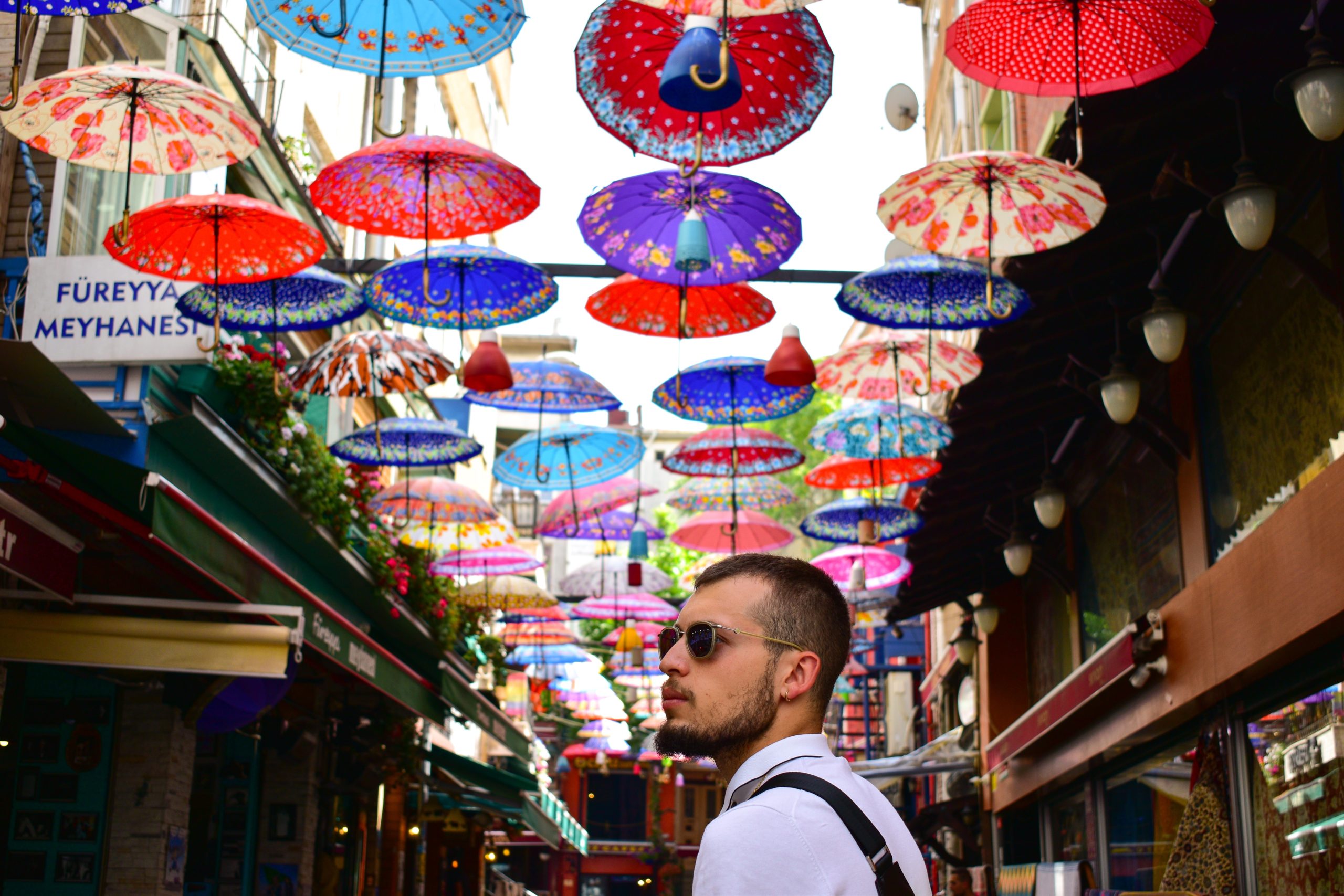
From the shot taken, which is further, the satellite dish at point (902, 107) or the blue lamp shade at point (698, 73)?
→ the satellite dish at point (902, 107)

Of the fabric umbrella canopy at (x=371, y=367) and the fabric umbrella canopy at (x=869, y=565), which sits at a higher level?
the fabric umbrella canopy at (x=371, y=367)

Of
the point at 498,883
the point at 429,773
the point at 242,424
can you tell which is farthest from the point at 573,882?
the point at 242,424

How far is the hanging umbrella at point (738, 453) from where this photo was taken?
14.0 meters

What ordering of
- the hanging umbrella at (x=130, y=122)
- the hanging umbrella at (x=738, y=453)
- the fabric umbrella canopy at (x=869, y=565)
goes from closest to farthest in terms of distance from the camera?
1. the hanging umbrella at (x=130, y=122)
2. the hanging umbrella at (x=738, y=453)
3. the fabric umbrella canopy at (x=869, y=565)

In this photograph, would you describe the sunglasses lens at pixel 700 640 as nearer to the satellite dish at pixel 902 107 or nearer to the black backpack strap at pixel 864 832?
the black backpack strap at pixel 864 832

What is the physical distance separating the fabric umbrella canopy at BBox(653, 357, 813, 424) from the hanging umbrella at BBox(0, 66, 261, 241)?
5112 mm

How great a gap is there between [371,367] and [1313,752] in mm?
8088

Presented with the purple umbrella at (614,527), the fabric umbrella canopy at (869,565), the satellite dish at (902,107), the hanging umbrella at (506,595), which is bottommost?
the hanging umbrella at (506,595)

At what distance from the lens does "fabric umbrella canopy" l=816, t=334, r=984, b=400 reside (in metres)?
11.4

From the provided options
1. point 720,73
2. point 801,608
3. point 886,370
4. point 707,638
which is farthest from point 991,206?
point 707,638

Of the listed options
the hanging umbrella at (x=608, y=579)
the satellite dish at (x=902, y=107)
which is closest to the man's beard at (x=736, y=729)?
the hanging umbrella at (x=608, y=579)

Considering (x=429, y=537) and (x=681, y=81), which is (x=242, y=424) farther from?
(x=681, y=81)

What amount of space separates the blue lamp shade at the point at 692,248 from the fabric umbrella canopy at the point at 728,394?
156 inches

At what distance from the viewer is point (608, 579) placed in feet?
73.7
